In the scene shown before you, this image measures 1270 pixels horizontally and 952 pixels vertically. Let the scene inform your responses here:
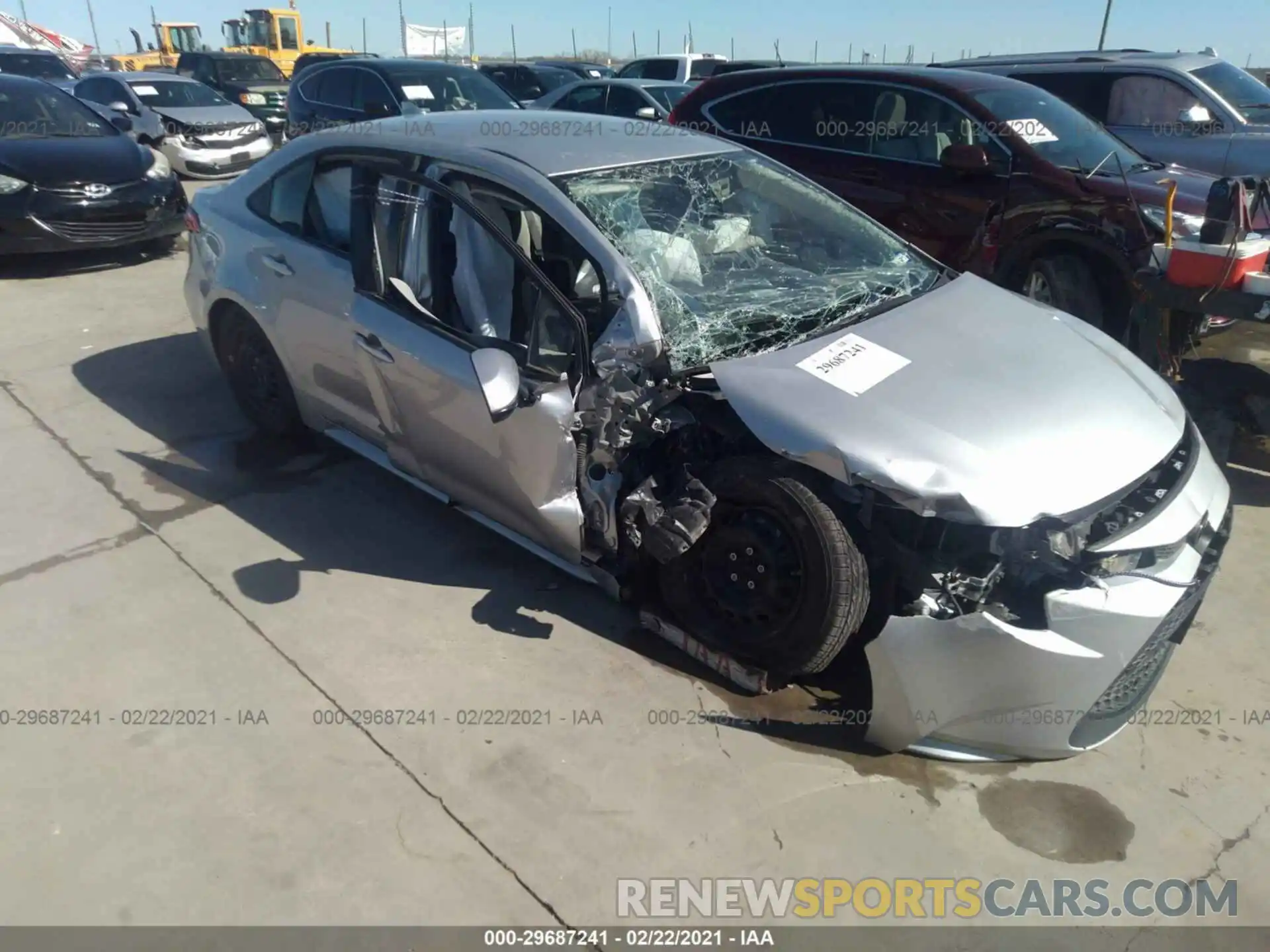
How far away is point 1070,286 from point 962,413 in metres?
3.54

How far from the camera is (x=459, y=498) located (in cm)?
356

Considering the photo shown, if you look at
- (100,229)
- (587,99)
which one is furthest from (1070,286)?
(587,99)

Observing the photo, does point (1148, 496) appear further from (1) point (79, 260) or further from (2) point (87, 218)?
(1) point (79, 260)

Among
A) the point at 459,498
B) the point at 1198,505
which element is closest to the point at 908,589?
the point at 1198,505

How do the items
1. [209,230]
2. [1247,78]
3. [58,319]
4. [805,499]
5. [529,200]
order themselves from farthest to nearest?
[1247,78] < [58,319] < [209,230] < [529,200] < [805,499]

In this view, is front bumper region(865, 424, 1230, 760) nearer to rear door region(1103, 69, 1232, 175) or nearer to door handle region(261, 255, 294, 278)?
door handle region(261, 255, 294, 278)

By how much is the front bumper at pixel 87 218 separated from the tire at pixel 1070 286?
690cm

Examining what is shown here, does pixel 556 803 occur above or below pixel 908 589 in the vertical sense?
below

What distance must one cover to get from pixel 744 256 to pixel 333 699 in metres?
2.16

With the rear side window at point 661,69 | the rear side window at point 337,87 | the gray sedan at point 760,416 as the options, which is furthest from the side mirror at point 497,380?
the rear side window at point 661,69

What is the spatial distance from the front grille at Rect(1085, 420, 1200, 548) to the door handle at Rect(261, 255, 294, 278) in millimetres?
3230

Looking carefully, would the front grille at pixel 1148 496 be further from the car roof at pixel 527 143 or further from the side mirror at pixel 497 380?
the car roof at pixel 527 143

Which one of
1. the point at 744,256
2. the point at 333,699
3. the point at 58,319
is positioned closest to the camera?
the point at 333,699

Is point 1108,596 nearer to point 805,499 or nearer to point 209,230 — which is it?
point 805,499
